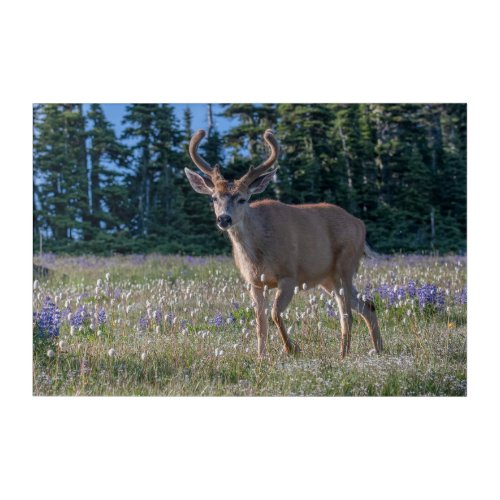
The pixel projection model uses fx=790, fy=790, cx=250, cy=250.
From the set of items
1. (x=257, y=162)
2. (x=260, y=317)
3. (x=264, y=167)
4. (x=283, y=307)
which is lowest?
(x=260, y=317)

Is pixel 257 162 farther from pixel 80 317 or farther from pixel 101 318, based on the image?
pixel 80 317

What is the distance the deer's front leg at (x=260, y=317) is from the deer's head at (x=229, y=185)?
0.73 meters

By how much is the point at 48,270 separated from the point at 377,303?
4.11 m

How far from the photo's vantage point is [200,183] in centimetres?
758

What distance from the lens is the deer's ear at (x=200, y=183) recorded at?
7.49m

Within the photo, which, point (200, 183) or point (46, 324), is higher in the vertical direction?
point (200, 183)

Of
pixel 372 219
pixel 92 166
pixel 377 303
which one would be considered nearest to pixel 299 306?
pixel 377 303

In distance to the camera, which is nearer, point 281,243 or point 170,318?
point 281,243

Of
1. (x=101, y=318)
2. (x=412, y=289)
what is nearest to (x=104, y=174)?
(x=101, y=318)

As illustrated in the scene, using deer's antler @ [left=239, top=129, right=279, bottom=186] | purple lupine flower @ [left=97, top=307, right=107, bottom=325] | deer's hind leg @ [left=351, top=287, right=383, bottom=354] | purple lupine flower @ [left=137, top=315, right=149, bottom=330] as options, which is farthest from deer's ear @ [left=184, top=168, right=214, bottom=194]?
deer's hind leg @ [left=351, top=287, right=383, bottom=354]

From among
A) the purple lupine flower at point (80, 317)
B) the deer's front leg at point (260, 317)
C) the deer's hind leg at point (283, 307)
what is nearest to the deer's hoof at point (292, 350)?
the deer's hind leg at point (283, 307)

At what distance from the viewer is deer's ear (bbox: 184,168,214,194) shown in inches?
295

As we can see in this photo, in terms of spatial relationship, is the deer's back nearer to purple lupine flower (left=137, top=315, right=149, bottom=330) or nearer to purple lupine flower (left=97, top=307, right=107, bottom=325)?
purple lupine flower (left=137, top=315, right=149, bottom=330)

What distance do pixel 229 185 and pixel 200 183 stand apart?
36 centimetres
